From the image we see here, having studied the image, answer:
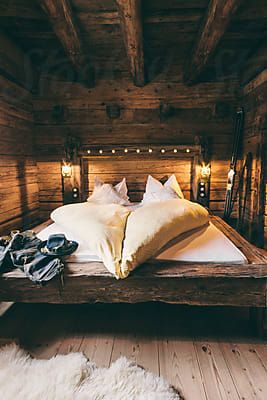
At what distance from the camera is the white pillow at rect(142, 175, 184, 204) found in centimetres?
342

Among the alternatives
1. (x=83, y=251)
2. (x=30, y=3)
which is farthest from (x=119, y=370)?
(x=30, y=3)

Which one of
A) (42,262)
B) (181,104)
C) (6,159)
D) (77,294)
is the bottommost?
(77,294)

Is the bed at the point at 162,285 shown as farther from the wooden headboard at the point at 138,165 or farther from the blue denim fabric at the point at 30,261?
the wooden headboard at the point at 138,165

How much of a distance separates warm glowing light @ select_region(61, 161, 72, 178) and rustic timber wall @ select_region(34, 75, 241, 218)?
12.0 inches

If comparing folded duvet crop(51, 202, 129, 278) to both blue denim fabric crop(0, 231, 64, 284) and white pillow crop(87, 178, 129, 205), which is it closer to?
blue denim fabric crop(0, 231, 64, 284)

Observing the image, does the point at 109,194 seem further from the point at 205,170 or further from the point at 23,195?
the point at 205,170

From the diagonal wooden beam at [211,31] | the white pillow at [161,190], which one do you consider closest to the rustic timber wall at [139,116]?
the diagonal wooden beam at [211,31]

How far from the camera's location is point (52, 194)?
4035 millimetres

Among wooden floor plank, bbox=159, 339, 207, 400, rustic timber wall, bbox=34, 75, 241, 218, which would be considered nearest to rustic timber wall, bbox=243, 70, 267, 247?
rustic timber wall, bbox=34, 75, 241, 218

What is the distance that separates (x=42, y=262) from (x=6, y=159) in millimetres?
1779

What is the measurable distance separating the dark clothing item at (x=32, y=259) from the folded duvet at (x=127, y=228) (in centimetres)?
24

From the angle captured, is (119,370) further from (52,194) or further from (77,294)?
(52,194)

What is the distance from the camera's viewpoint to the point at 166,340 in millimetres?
1903

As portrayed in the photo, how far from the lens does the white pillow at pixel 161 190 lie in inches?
135
